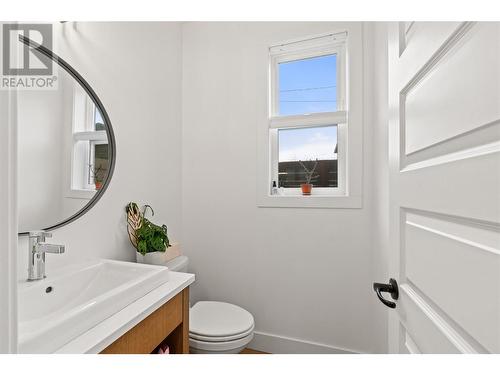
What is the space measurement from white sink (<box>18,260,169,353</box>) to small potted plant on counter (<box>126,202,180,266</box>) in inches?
8.3

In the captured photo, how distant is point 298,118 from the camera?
171 centimetres

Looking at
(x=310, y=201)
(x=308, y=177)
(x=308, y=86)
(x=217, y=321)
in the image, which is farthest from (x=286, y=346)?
(x=308, y=86)

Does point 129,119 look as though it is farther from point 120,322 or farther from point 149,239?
point 120,322

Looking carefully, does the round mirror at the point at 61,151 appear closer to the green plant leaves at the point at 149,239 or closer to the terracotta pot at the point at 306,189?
the green plant leaves at the point at 149,239

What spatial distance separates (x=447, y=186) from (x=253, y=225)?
134 cm

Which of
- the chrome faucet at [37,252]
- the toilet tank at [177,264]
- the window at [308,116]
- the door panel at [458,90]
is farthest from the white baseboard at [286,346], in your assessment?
the door panel at [458,90]

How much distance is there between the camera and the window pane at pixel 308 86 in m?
1.71

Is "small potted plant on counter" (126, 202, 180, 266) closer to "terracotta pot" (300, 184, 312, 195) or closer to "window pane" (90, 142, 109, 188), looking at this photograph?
"window pane" (90, 142, 109, 188)

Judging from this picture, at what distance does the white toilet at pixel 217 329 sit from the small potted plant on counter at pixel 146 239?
0.35 feet

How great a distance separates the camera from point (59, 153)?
1077mm

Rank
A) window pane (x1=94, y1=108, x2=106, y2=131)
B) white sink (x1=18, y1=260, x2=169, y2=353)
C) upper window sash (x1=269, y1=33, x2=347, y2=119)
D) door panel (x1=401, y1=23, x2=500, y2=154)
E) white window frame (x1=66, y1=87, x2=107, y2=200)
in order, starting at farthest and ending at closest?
1. upper window sash (x1=269, y1=33, x2=347, y2=119)
2. window pane (x1=94, y1=108, x2=106, y2=131)
3. white window frame (x1=66, y1=87, x2=107, y2=200)
4. white sink (x1=18, y1=260, x2=169, y2=353)
5. door panel (x1=401, y1=23, x2=500, y2=154)

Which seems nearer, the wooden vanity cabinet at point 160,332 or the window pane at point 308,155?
the wooden vanity cabinet at point 160,332

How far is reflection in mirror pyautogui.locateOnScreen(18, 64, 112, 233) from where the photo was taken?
0.95 meters

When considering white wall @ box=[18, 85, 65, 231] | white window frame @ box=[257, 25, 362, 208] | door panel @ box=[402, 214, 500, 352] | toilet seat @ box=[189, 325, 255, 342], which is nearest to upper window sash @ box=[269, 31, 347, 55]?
white window frame @ box=[257, 25, 362, 208]
